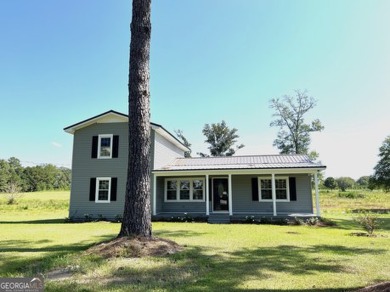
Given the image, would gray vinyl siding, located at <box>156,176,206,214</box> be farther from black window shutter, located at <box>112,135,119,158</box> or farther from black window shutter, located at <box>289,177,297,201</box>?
black window shutter, located at <box>289,177,297,201</box>

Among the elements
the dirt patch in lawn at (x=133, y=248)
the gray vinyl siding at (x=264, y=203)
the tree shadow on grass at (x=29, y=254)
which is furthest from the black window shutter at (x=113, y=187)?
the dirt patch in lawn at (x=133, y=248)

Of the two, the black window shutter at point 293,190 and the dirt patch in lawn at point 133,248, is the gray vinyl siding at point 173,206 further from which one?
the dirt patch in lawn at point 133,248

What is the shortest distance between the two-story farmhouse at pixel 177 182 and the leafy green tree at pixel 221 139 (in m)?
25.1

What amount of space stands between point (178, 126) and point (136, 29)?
37.8 m

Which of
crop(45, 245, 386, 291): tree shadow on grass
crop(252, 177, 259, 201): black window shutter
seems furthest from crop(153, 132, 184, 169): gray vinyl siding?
crop(45, 245, 386, 291): tree shadow on grass

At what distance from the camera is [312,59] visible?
15.3m

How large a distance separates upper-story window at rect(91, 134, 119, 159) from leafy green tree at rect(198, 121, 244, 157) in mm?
27456

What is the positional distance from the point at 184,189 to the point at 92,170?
18.7 ft

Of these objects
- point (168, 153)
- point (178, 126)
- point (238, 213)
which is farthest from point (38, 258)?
point (178, 126)

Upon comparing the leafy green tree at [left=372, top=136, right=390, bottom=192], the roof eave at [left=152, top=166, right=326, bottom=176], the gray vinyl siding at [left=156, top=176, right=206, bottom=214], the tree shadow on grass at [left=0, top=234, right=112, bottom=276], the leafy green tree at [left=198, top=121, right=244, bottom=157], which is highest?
the leafy green tree at [left=198, top=121, right=244, bottom=157]

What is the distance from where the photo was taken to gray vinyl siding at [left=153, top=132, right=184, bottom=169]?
1722 cm

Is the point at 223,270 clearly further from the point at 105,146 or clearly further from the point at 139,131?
the point at 105,146

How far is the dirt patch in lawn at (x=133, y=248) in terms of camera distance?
6.52 m

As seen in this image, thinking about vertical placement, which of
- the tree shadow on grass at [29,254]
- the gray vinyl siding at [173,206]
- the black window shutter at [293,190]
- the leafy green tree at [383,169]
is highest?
the leafy green tree at [383,169]
